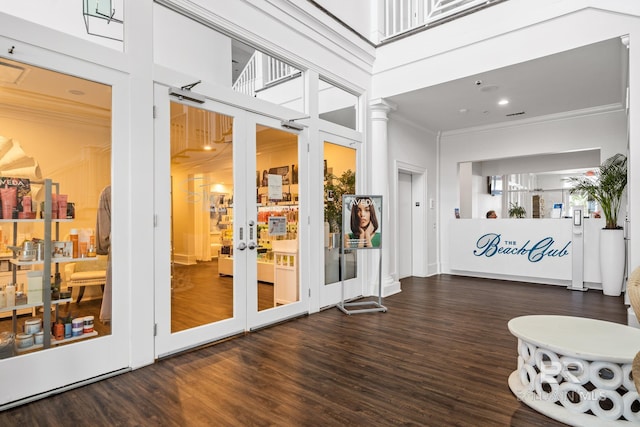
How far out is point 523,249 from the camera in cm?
680

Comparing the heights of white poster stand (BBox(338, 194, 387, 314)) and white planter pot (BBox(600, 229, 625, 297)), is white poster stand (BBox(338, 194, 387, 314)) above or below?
above

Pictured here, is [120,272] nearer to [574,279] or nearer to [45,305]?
[45,305]

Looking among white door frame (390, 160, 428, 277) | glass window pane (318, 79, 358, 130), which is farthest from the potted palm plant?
glass window pane (318, 79, 358, 130)

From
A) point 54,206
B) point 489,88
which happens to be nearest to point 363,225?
point 489,88

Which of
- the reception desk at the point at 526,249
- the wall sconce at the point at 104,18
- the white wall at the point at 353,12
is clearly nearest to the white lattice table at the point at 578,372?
the wall sconce at the point at 104,18

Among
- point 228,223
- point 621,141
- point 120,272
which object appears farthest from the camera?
point 621,141

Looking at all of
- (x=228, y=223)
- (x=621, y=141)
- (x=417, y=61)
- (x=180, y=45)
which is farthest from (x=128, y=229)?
(x=621, y=141)

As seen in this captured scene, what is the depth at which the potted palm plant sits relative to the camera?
5586mm

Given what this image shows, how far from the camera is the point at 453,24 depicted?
4934 millimetres

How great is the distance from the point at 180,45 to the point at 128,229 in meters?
1.78

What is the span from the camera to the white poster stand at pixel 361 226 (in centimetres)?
483

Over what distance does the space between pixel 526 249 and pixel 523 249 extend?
5 centimetres

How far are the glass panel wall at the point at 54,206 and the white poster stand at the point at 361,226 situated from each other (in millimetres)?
2802

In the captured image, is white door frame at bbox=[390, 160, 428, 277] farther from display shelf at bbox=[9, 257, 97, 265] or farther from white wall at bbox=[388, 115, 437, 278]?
display shelf at bbox=[9, 257, 97, 265]
